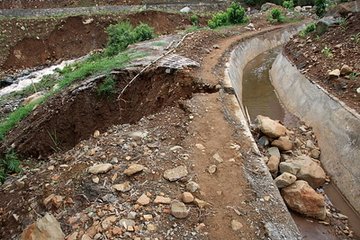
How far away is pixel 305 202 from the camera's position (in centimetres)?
545

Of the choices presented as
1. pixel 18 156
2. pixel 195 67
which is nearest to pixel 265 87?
pixel 195 67

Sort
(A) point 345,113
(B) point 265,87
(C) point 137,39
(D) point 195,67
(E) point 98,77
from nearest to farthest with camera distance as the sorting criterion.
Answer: (A) point 345,113 → (E) point 98,77 → (D) point 195,67 → (B) point 265,87 → (C) point 137,39

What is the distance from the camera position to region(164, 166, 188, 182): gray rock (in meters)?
4.79

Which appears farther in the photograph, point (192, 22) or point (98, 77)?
point (192, 22)

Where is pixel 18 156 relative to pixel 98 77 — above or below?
below

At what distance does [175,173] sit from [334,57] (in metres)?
6.38

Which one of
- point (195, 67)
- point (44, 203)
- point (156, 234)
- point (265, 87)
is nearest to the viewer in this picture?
point (156, 234)

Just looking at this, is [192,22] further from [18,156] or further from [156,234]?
[156,234]

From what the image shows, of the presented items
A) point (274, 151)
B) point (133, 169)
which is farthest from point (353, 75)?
point (133, 169)

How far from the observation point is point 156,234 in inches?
157

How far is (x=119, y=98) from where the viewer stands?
27.0 feet

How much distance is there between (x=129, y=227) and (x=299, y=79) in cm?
700

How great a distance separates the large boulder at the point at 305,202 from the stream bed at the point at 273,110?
109 mm

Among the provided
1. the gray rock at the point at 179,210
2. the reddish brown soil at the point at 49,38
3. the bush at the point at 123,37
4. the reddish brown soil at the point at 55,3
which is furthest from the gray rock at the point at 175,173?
the reddish brown soil at the point at 55,3
